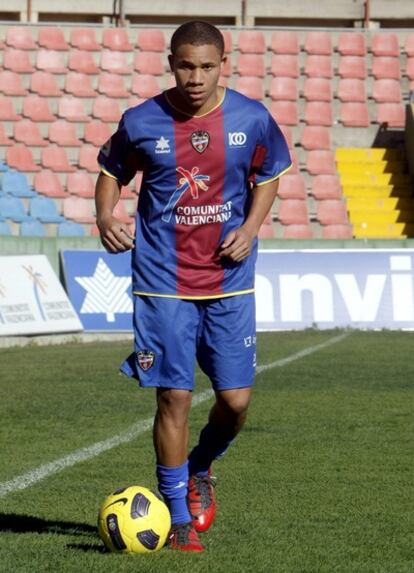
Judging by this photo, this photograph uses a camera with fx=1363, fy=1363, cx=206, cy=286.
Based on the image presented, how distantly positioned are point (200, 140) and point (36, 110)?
2228 centimetres

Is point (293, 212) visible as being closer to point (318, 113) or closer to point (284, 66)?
point (318, 113)

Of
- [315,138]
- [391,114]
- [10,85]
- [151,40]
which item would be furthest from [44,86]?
[391,114]

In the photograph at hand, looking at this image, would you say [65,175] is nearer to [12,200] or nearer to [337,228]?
→ [12,200]

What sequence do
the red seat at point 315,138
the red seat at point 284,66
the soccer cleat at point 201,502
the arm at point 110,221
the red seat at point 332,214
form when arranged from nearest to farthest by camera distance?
the arm at point 110,221
the soccer cleat at point 201,502
the red seat at point 332,214
the red seat at point 315,138
the red seat at point 284,66

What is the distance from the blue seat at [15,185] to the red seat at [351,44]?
817 cm

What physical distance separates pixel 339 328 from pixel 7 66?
11131 mm

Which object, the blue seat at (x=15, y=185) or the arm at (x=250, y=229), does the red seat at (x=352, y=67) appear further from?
the arm at (x=250, y=229)

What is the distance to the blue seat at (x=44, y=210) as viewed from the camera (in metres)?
23.8

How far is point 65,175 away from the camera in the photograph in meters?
26.0

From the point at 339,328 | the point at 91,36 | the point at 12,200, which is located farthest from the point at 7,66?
the point at 339,328

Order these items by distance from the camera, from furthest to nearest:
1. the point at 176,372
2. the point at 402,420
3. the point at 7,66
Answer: the point at 7,66 → the point at 402,420 → the point at 176,372

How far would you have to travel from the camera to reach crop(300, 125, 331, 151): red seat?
27.4 meters

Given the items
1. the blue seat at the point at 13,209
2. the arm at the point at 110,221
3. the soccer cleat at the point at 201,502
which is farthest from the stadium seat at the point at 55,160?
the arm at the point at 110,221

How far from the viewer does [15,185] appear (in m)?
24.4
